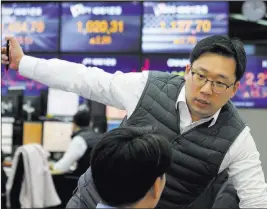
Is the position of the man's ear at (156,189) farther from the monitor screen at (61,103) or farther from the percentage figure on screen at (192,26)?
the monitor screen at (61,103)

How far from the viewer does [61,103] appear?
15.7ft

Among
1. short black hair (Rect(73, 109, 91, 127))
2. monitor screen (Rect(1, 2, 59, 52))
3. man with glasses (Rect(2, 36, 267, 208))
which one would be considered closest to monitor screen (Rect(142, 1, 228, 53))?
short black hair (Rect(73, 109, 91, 127))

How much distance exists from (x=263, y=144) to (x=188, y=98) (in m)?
1.75

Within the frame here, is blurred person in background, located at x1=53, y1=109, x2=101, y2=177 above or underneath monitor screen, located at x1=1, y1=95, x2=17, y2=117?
underneath

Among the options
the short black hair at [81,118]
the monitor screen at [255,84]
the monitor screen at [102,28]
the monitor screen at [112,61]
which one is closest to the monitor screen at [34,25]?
the monitor screen at [102,28]

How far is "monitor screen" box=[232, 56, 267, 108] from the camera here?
408 centimetres

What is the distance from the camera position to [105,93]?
4.78 feet

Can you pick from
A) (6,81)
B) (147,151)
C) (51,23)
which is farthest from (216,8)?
(147,151)

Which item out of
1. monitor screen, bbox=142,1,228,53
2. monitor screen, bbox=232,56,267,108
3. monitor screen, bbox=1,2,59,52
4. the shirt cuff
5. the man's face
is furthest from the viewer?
monitor screen, bbox=1,2,59,52

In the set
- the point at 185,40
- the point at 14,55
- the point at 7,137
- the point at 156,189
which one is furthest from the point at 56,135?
the point at 156,189

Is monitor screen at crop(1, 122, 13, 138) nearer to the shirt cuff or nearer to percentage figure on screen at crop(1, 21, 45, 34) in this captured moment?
percentage figure on screen at crop(1, 21, 45, 34)

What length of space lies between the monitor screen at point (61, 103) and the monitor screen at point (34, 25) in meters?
0.46

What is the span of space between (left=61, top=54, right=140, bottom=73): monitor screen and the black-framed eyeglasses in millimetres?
3101

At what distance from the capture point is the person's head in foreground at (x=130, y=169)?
0.98m
